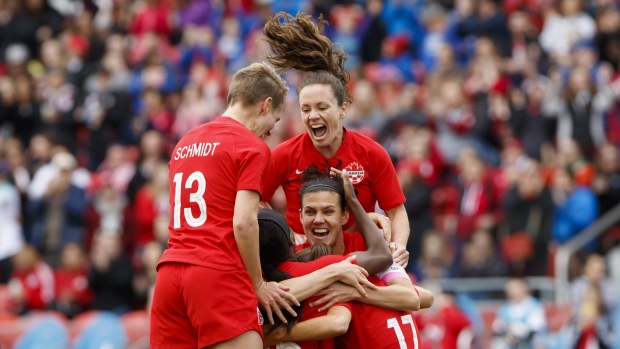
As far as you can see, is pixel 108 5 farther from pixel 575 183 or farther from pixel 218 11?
pixel 575 183

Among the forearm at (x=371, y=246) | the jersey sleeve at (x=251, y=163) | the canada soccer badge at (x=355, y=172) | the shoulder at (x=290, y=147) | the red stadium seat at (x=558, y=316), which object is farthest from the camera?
the red stadium seat at (x=558, y=316)

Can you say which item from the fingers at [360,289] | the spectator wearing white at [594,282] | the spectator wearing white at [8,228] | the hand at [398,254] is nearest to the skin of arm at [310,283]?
the fingers at [360,289]

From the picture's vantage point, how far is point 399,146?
1369 cm

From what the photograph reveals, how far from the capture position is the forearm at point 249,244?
5547mm

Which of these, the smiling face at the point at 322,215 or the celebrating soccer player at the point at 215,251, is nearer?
the celebrating soccer player at the point at 215,251

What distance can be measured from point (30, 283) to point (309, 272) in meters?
8.44

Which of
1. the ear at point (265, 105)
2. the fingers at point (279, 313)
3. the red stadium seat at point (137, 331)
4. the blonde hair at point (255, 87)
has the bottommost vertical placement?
the red stadium seat at point (137, 331)

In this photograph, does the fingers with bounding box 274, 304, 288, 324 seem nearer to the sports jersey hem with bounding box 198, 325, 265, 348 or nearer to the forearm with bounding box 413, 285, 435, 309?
the sports jersey hem with bounding box 198, 325, 265, 348

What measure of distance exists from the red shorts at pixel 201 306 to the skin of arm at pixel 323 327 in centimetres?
24

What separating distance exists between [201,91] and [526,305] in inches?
269

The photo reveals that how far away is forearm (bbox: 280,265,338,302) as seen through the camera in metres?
5.84

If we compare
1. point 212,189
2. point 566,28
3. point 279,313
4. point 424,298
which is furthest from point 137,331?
point 566,28

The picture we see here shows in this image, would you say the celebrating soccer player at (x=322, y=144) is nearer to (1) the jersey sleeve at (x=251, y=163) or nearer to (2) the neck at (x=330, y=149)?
(2) the neck at (x=330, y=149)

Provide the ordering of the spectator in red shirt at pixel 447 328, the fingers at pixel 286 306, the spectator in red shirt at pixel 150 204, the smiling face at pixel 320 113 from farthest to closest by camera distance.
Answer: the spectator in red shirt at pixel 150 204 < the spectator in red shirt at pixel 447 328 < the smiling face at pixel 320 113 < the fingers at pixel 286 306
